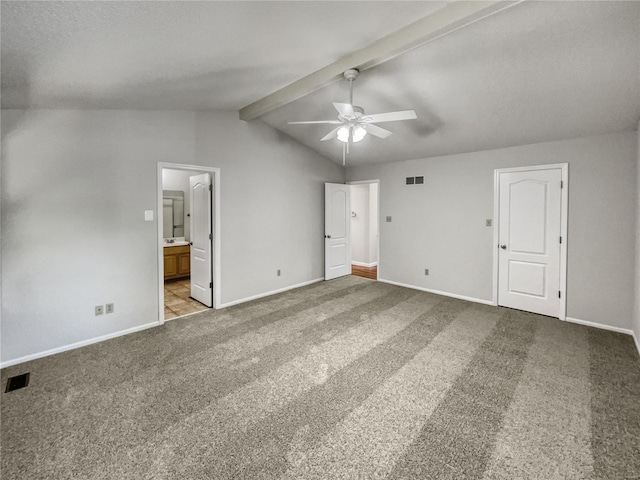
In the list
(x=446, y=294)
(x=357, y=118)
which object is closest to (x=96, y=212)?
(x=357, y=118)

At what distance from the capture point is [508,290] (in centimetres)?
433

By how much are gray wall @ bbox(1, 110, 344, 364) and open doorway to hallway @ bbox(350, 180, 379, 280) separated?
377cm

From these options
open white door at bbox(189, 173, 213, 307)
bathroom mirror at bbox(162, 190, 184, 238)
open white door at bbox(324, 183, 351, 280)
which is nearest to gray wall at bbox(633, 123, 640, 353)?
open white door at bbox(324, 183, 351, 280)

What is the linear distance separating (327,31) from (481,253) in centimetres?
386

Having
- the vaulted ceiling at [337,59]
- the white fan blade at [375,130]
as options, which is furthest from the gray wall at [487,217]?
the white fan blade at [375,130]

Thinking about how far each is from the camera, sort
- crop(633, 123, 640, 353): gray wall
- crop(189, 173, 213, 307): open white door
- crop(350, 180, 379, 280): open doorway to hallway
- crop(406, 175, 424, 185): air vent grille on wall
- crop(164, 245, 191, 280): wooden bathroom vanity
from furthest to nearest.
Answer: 1. crop(350, 180, 379, 280): open doorway to hallway
2. crop(164, 245, 191, 280): wooden bathroom vanity
3. crop(406, 175, 424, 185): air vent grille on wall
4. crop(189, 173, 213, 307): open white door
5. crop(633, 123, 640, 353): gray wall

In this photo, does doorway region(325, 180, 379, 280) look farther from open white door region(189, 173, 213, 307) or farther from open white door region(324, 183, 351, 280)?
open white door region(189, 173, 213, 307)

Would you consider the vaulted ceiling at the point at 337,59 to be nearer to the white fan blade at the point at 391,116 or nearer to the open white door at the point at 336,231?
the white fan blade at the point at 391,116

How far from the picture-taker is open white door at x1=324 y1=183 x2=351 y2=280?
5863mm

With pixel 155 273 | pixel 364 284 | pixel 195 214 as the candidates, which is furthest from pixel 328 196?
pixel 155 273

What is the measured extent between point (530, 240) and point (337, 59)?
11.7 ft

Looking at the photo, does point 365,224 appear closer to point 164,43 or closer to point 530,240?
point 530,240

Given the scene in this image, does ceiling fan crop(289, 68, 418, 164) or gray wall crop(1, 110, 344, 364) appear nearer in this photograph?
ceiling fan crop(289, 68, 418, 164)

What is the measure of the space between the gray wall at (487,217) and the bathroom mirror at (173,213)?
377 cm
